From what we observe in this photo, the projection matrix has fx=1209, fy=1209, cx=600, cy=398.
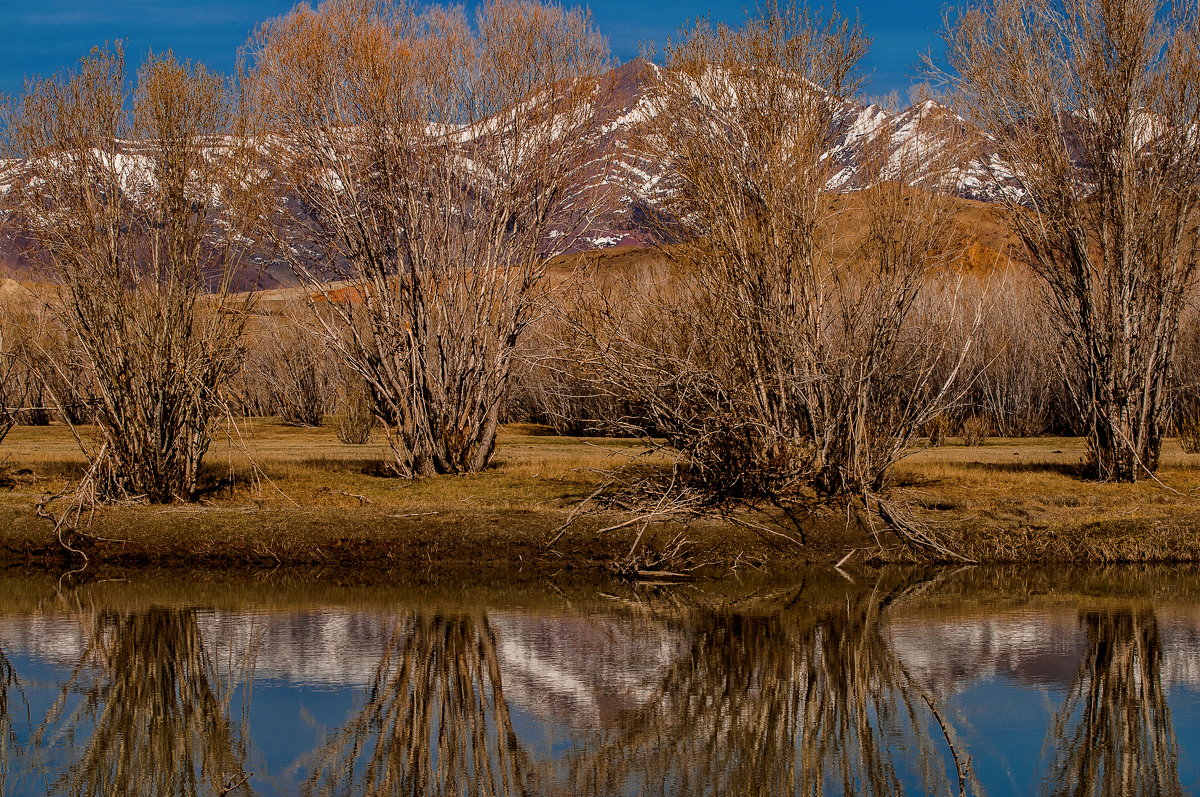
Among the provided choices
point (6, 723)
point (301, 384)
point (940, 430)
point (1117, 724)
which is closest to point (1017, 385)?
point (940, 430)

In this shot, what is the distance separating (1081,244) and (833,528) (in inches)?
283

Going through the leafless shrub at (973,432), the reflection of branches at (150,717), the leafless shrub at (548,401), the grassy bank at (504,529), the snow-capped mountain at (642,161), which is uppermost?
the snow-capped mountain at (642,161)

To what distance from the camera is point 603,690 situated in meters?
8.94

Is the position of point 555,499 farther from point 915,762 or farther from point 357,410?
point 357,410

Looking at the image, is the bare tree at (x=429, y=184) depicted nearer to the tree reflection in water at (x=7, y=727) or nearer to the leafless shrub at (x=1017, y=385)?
the tree reflection in water at (x=7, y=727)

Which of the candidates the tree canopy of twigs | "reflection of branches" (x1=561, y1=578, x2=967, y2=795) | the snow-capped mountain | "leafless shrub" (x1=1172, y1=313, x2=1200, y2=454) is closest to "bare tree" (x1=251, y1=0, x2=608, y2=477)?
the snow-capped mountain

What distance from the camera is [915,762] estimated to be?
287 inches

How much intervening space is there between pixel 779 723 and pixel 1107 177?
13.9 meters

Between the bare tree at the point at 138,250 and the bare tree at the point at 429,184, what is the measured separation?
6.83 ft

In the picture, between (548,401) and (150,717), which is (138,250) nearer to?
(150,717)

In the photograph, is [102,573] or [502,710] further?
[102,573]

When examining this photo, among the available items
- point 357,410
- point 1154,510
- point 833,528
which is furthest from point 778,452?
point 357,410

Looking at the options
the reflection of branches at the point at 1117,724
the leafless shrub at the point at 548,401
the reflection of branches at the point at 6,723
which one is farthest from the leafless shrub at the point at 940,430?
the reflection of branches at the point at 6,723

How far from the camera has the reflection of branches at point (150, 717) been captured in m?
7.06
